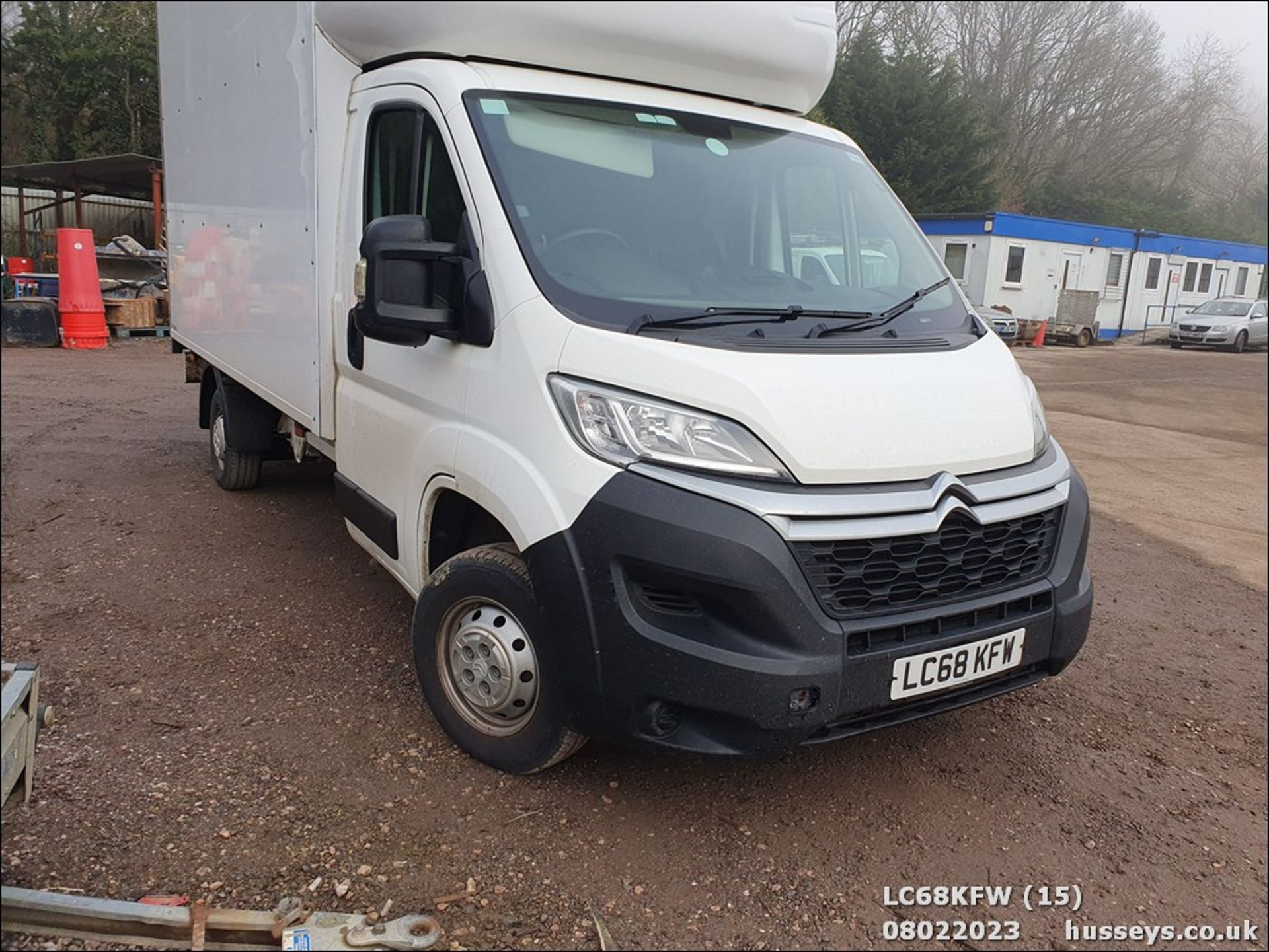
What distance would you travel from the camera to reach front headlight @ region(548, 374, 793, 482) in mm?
2645

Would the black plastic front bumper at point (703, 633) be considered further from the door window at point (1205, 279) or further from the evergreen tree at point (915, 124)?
the evergreen tree at point (915, 124)

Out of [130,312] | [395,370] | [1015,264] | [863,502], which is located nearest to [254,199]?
[395,370]

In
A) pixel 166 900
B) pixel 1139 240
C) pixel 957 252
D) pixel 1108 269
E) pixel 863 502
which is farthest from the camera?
pixel 957 252

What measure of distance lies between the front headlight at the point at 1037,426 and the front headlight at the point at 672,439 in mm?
1024

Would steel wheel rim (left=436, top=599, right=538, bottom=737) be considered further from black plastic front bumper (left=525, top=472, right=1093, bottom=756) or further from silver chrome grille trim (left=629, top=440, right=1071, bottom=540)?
silver chrome grille trim (left=629, top=440, right=1071, bottom=540)

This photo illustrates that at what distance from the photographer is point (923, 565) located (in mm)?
2730

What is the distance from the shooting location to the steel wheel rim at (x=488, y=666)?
9.94 feet

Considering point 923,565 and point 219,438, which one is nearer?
point 923,565

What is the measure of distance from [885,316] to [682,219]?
763 millimetres

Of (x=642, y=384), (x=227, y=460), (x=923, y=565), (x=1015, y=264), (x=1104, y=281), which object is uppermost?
(x=1015, y=264)

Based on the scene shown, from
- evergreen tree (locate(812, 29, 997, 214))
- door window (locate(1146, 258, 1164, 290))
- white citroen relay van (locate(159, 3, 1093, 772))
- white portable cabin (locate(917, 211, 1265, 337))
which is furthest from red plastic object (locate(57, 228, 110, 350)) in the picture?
door window (locate(1146, 258, 1164, 290))

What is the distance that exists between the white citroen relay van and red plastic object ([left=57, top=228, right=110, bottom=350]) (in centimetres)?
183

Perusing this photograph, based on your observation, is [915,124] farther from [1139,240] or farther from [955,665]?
[955,665]

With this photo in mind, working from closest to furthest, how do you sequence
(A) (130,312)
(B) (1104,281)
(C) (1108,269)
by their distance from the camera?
(C) (1108,269) < (B) (1104,281) < (A) (130,312)
